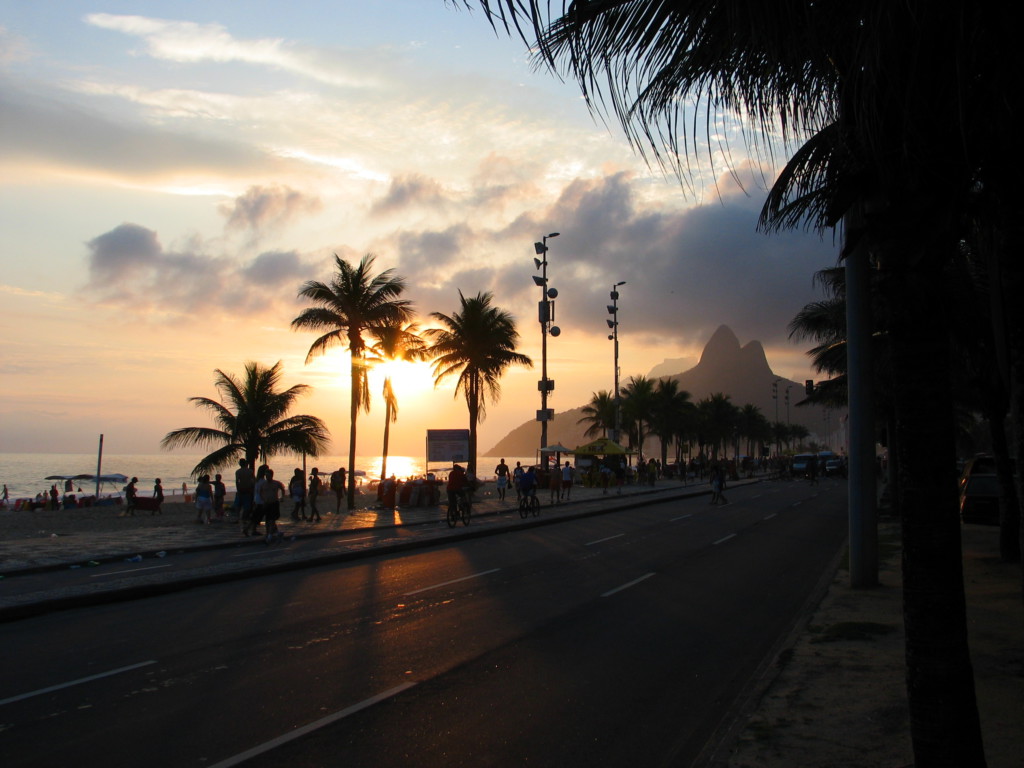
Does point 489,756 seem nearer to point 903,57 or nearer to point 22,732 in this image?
point 22,732

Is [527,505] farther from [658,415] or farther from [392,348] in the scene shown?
[658,415]

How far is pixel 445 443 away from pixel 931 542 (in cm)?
3648

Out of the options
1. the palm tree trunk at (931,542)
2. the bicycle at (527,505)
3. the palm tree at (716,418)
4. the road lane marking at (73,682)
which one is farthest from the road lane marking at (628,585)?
the palm tree at (716,418)

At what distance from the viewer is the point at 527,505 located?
29969mm

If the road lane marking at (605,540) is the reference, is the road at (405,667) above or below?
below

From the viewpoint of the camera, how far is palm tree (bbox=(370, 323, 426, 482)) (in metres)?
35.9

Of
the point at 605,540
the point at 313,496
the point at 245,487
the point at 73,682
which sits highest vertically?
the point at 245,487

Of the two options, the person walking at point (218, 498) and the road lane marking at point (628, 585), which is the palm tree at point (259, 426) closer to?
the person walking at point (218, 498)

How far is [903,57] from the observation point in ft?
12.0

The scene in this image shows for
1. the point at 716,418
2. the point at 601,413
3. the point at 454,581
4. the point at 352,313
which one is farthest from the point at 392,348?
the point at 716,418

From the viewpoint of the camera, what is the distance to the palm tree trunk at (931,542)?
381 centimetres

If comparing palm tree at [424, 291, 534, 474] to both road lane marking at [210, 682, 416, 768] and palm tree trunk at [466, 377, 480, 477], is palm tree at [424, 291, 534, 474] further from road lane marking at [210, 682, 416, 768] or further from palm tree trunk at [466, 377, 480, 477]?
road lane marking at [210, 682, 416, 768]

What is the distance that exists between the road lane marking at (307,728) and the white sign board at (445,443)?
106 ft

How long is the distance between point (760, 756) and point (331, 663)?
4.39m
